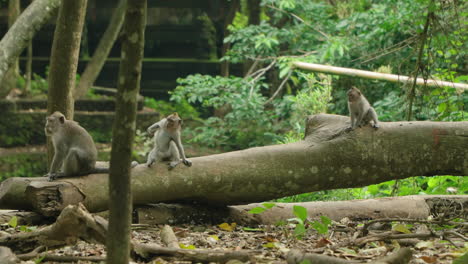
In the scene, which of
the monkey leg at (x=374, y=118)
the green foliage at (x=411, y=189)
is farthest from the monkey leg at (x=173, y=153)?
the green foliage at (x=411, y=189)

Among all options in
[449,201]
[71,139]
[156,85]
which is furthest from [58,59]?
[156,85]

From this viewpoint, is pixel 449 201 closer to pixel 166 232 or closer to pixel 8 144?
pixel 166 232

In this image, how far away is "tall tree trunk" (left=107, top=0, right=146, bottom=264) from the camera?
300 cm

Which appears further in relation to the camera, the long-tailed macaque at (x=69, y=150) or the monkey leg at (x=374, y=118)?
the monkey leg at (x=374, y=118)

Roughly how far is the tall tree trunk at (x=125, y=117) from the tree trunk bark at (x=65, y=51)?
335 centimetres

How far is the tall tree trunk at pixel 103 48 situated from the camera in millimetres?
10297

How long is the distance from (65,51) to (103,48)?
4.65 meters

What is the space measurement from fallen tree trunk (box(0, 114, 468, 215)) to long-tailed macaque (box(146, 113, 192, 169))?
0.91ft

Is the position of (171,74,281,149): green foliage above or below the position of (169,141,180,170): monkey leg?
above

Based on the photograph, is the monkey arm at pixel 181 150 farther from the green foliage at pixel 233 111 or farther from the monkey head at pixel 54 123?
the green foliage at pixel 233 111

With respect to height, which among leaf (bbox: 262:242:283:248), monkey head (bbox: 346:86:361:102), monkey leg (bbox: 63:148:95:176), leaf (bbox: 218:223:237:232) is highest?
monkey head (bbox: 346:86:361:102)

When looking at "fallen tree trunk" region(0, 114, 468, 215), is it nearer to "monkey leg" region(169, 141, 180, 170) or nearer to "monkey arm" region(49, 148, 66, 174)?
"monkey leg" region(169, 141, 180, 170)

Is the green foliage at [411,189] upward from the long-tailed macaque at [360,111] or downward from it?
downward

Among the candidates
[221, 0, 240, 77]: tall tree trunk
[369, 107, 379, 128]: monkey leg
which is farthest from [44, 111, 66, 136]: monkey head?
[221, 0, 240, 77]: tall tree trunk
